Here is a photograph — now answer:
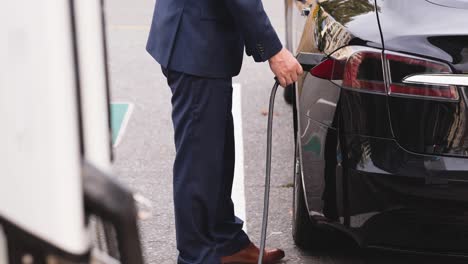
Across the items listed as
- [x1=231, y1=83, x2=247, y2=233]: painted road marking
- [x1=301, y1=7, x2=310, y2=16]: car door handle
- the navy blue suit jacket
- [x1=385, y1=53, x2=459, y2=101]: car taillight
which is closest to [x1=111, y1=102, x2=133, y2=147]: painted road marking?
[x1=231, y1=83, x2=247, y2=233]: painted road marking

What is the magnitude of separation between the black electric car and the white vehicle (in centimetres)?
166

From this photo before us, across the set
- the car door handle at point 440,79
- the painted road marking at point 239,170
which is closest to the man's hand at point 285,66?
the car door handle at point 440,79

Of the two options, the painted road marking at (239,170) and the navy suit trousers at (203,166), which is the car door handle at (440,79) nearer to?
the navy suit trousers at (203,166)

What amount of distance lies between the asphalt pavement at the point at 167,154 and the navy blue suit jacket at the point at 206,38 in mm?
484

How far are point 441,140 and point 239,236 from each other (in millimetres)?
1135

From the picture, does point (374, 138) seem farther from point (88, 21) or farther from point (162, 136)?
point (162, 136)

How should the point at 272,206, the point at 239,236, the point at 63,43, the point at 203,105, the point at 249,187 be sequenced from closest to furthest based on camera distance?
the point at 63,43, the point at 203,105, the point at 239,236, the point at 272,206, the point at 249,187

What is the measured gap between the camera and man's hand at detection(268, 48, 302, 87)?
3.24m

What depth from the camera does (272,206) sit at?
454 cm

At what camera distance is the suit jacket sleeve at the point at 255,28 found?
10.1ft

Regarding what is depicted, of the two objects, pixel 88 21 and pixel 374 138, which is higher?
pixel 88 21

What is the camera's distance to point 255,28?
3.13 metres

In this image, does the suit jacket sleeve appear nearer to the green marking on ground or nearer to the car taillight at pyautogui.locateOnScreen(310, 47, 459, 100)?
the car taillight at pyautogui.locateOnScreen(310, 47, 459, 100)

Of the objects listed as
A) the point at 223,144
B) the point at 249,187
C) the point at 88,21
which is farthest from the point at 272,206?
the point at 88,21
